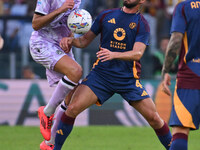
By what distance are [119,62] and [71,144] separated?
2.59 m

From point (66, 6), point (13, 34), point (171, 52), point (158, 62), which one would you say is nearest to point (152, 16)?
point (158, 62)

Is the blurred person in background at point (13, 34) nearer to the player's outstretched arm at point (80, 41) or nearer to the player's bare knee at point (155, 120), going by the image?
the player's outstretched arm at point (80, 41)

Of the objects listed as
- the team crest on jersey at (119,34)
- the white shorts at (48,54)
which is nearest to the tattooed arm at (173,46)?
the team crest on jersey at (119,34)

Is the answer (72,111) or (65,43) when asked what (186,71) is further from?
(65,43)

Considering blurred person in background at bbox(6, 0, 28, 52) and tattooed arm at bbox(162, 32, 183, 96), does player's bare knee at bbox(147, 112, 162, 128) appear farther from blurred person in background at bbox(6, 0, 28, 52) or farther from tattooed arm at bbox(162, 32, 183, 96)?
blurred person in background at bbox(6, 0, 28, 52)

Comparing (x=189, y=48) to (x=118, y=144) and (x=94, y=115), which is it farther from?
(x=94, y=115)

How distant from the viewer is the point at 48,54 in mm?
7223

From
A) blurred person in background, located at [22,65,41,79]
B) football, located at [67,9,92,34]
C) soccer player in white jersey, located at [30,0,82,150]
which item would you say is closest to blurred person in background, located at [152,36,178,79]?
blurred person in background, located at [22,65,41,79]

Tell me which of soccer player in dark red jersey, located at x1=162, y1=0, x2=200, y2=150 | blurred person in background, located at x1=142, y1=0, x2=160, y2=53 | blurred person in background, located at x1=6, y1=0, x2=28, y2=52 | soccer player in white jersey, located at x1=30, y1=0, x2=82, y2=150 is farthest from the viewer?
blurred person in background, located at x1=142, y1=0, x2=160, y2=53

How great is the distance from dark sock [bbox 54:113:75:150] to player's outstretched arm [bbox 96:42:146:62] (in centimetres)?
89

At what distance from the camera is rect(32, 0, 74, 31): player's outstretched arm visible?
22.5ft

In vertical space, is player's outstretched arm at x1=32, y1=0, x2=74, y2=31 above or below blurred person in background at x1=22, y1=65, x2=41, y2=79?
above

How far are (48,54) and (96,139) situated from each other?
3.03m

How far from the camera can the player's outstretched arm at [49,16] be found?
6.85m
